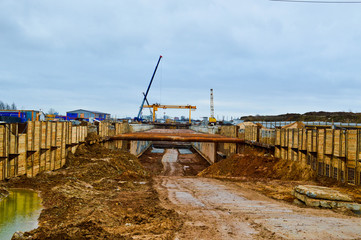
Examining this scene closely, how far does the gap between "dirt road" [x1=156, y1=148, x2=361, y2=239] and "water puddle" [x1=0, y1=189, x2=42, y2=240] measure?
17.5 ft

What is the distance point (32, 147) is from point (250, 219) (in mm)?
13421

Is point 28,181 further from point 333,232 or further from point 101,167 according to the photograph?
point 333,232

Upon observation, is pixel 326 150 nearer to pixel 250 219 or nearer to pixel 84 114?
pixel 250 219

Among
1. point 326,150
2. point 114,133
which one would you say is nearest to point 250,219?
point 326,150

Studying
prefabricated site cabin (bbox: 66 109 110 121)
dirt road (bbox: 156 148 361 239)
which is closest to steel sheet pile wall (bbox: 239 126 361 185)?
dirt road (bbox: 156 148 361 239)

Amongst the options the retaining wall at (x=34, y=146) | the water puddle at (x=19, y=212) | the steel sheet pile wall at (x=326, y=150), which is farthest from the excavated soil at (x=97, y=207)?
the steel sheet pile wall at (x=326, y=150)

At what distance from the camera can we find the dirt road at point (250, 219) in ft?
28.6

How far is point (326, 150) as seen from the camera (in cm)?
1817

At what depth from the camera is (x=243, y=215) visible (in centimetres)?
1089

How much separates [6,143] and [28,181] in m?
2.47

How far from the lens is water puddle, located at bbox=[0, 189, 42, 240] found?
9078mm

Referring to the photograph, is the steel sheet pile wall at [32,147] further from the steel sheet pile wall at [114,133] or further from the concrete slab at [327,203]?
the concrete slab at [327,203]

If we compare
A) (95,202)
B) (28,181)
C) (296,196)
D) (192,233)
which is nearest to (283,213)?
(296,196)

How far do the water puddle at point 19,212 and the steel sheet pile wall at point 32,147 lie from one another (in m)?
2.01
